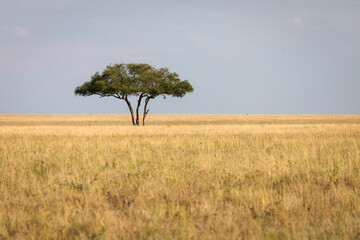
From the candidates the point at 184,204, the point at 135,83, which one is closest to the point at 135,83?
the point at 135,83

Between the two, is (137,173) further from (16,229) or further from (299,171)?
(299,171)

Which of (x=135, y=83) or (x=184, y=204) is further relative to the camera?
(x=135, y=83)

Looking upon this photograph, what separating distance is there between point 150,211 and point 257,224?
1984 millimetres

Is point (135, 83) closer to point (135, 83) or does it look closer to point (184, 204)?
point (135, 83)

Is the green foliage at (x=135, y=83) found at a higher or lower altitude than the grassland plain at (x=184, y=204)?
higher

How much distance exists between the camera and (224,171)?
9875mm

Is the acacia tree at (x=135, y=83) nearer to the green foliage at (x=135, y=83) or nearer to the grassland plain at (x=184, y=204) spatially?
the green foliage at (x=135, y=83)

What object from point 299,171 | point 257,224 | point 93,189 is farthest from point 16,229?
point 299,171

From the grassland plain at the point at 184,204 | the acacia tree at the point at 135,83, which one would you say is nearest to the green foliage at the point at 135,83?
the acacia tree at the point at 135,83

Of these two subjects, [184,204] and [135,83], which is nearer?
[184,204]

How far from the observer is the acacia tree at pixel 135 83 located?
51.9 metres

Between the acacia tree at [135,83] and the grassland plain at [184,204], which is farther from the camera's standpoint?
the acacia tree at [135,83]

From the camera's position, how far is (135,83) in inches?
2101

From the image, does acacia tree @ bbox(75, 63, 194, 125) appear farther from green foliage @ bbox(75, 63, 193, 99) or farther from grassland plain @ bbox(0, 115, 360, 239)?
grassland plain @ bbox(0, 115, 360, 239)
